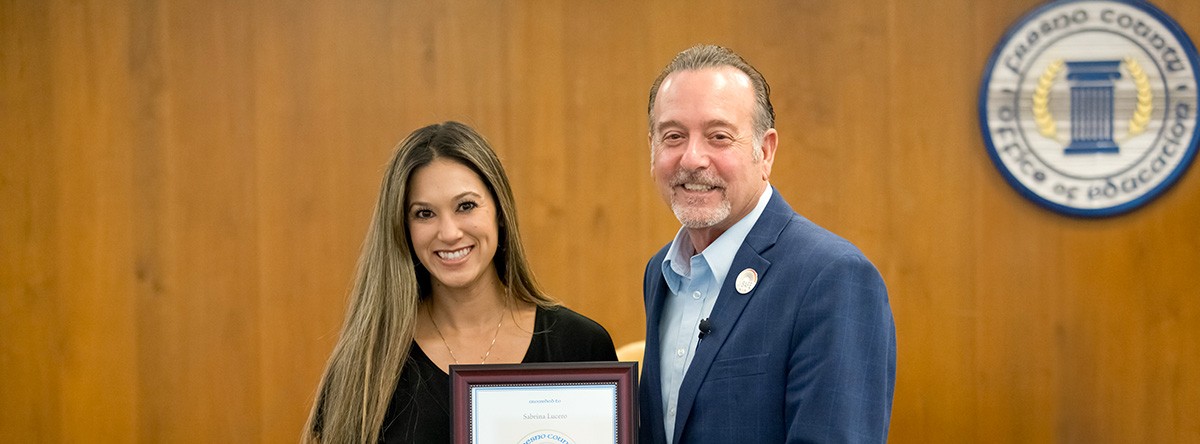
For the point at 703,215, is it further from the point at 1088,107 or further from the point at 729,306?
the point at 1088,107

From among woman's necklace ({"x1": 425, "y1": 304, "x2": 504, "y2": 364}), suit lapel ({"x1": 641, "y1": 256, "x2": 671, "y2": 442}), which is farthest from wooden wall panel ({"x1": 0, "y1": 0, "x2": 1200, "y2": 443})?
suit lapel ({"x1": 641, "y1": 256, "x2": 671, "y2": 442})

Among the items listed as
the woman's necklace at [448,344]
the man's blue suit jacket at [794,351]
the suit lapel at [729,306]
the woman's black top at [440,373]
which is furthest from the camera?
the woman's necklace at [448,344]

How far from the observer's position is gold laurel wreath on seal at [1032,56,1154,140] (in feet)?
12.3

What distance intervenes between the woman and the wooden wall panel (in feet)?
4.77

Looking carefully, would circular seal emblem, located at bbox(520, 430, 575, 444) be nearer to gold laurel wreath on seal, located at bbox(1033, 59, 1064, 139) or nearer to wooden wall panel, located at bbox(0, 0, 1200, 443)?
wooden wall panel, located at bbox(0, 0, 1200, 443)

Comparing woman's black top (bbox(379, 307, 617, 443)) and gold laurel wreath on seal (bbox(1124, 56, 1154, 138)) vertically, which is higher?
gold laurel wreath on seal (bbox(1124, 56, 1154, 138))

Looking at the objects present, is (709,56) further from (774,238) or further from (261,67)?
(261,67)

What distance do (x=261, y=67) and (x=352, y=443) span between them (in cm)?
208

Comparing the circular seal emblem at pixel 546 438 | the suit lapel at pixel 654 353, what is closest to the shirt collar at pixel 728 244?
the suit lapel at pixel 654 353

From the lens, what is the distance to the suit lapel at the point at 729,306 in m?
1.95

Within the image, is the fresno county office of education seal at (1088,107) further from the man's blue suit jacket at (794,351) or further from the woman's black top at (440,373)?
the man's blue suit jacket at (794,351)

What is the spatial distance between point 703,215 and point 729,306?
17 centimetres

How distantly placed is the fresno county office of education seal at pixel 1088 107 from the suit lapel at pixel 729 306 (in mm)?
2046

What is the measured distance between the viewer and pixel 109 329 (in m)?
4.06
